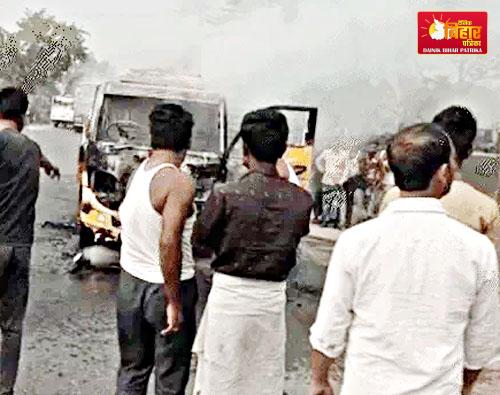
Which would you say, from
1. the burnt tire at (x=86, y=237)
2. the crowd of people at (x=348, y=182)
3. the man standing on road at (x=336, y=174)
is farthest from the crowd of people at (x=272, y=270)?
the burnt tire at (x=86, y=237)

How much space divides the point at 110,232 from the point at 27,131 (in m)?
1.42

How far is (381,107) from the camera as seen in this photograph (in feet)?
16.4

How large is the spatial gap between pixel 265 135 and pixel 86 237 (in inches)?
160

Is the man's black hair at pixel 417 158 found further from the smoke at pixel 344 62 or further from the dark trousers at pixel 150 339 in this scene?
the smoke at pixel 344 62

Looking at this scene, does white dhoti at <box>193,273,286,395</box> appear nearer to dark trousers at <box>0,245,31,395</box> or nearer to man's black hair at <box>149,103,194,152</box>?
man's black hair at <box>149,103,194,152</box>

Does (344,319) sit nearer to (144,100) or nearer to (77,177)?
(144,100)

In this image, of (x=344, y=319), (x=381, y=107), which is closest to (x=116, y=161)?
(x=381, y=107)

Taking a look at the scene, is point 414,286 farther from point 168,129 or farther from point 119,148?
point 119,148

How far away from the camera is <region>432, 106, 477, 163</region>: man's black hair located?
3.09 meters

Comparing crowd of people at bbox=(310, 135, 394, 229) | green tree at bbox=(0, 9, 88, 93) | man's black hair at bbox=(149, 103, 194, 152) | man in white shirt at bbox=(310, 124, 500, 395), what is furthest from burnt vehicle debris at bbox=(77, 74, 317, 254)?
man in white shirt at bbox=(310, 124, 500, 395)

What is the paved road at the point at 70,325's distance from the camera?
14.5ft

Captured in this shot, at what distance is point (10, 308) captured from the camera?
12.3 ft

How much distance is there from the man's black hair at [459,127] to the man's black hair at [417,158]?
871 millimetres

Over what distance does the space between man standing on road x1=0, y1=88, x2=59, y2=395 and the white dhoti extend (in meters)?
0.94
